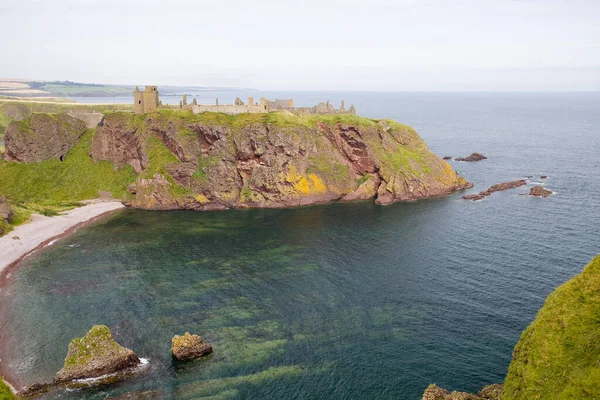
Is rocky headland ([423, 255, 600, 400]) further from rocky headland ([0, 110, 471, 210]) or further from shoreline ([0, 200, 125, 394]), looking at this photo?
rocky headland ([0, 110, 471, 210])

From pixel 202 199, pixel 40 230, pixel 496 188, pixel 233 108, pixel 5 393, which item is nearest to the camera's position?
pixel 5 393

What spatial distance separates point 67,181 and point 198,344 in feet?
337

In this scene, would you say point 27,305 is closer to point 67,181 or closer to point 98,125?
point 67,181

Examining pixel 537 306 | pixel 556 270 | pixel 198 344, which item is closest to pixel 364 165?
pixel 556 270

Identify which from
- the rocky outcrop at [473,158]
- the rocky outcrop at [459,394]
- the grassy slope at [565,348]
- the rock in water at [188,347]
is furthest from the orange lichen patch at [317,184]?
the grassy slope at [565,348]

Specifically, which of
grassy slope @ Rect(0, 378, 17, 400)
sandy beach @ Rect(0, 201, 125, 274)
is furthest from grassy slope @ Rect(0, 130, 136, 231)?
grassy slope @ Rect(0, 378, 17, 400)

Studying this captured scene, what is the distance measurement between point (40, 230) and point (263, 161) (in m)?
59.6

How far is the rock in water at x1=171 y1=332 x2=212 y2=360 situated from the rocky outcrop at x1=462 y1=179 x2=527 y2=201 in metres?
93.7

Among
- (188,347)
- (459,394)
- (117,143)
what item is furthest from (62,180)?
(459,394)

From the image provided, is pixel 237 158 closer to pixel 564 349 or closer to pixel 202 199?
pixel 202 199

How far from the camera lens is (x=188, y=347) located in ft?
184

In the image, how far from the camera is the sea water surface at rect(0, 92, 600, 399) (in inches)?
2076

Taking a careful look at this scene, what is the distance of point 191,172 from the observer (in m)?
129

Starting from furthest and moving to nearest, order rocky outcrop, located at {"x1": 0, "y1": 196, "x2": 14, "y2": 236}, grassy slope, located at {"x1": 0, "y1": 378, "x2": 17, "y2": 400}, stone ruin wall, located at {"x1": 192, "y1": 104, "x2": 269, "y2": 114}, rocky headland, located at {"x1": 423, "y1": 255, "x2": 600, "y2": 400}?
stone ruin wall, located at {"x1": 192, "y1": 104, "x2": 269, "y2": 114}, rocky outcrop, located at {"x1": 0, "y1": 196, "x2": 14, "y2": 236}, grassy slope, located at {"x1": 0, "y1": 378, "x2": 17, "y2": 400}, rocky headland, located at {"x1": 423, "y1": 255, "x2": 600, "y2": 400}
